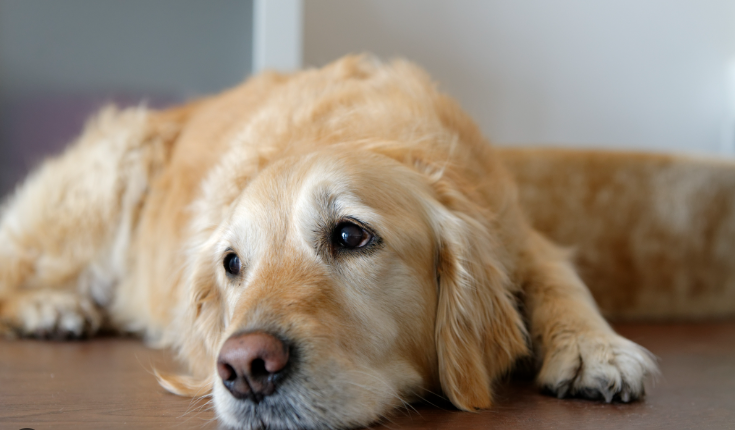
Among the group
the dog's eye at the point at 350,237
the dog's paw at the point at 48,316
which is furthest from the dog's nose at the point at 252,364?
the dog's paw at the point at 48,316

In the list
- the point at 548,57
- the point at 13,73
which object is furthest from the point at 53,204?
the point at 548,57

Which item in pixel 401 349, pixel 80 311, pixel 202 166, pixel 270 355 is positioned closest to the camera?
pixel 270 355

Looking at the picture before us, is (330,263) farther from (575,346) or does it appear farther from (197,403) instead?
(575,346)

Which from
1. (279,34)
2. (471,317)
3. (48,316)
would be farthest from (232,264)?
(279,34)

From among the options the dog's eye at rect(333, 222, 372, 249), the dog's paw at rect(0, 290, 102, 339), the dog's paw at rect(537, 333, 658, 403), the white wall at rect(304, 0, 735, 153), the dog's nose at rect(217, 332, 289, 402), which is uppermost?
the white wall at rect(304, 0, 735, 153)

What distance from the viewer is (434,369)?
1698mm

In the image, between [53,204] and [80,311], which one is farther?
[53,204]

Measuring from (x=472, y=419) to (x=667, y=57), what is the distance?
15.6 feet

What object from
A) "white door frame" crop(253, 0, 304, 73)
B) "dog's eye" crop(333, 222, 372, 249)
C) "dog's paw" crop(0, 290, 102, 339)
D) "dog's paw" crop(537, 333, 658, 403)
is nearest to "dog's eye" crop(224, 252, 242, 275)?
"dog's eye" crop(333, 222, 372, 249)

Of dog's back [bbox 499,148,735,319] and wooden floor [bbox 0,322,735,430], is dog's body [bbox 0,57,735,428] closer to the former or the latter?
wooden floor [bbox 0,322,735,430]

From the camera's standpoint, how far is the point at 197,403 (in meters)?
1.70

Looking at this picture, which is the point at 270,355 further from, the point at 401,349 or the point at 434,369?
the point at 434,369

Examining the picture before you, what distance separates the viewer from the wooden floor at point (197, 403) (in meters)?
1.45

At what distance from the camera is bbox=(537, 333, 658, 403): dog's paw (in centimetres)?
167
